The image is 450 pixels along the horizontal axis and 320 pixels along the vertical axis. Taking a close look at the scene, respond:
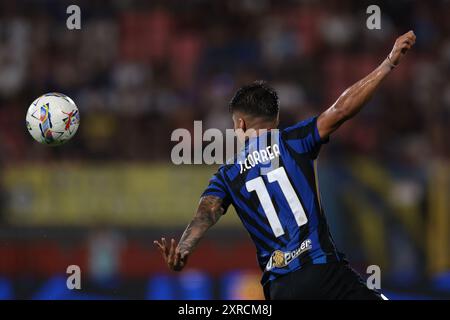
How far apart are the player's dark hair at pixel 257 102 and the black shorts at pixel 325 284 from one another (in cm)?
110

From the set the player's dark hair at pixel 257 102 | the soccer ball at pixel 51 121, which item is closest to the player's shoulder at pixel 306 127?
the player's dark hair at pixel 257 102

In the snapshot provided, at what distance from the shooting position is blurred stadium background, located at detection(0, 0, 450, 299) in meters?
11.4

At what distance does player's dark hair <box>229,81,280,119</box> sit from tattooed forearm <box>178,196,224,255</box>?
0.64 metres

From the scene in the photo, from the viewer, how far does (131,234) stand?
37.9 feet

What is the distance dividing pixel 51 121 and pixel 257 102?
2.25 metres

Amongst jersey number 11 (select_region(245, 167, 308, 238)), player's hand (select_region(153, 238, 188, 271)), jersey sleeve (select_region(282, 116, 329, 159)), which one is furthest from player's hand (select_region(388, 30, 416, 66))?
player's hand (select_region(153, 238, 188, 271))

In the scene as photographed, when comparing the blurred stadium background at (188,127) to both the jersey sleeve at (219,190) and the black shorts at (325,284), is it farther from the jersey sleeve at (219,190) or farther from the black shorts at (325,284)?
the black shorts at (325,284)

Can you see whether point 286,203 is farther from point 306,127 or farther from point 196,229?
point 196,229

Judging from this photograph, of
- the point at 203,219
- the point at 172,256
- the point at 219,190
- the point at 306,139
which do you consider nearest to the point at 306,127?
the point at 306,139

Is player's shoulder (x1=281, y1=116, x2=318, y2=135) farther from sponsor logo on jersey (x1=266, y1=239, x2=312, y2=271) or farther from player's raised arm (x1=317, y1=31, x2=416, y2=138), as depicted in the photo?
sponsor logo on jersey (x1=266, y1=239, x2=312, y2=271)

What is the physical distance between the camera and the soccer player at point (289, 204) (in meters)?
5.33
